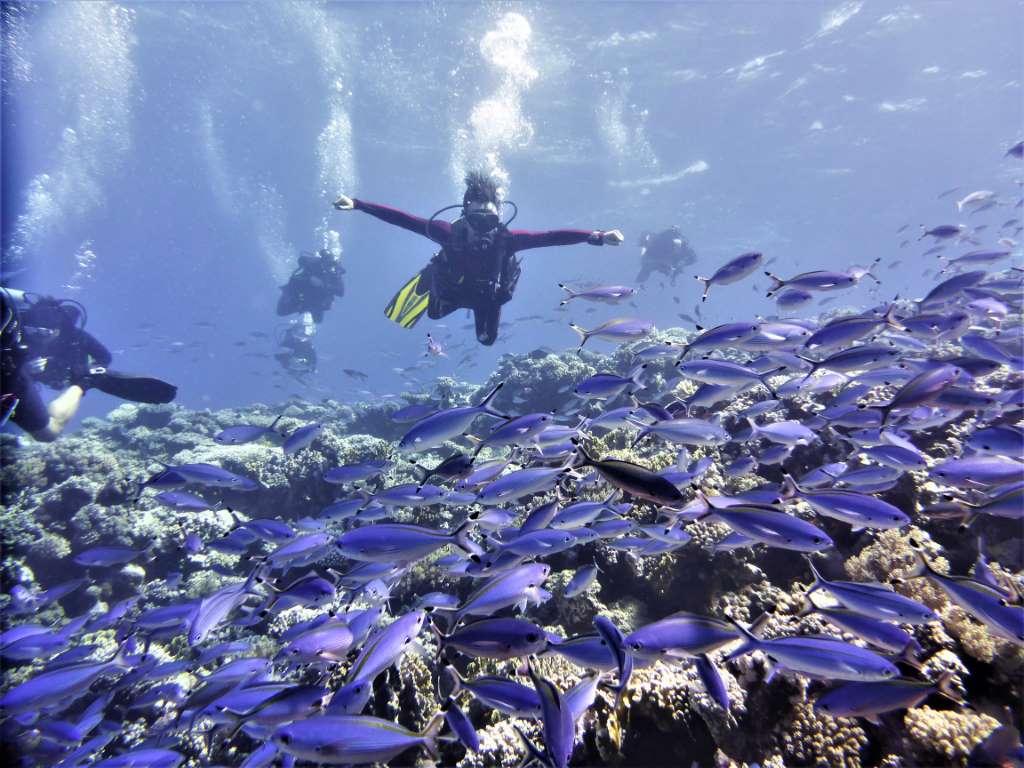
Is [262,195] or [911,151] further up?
[262,195]

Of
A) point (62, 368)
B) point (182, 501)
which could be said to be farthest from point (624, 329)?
point (62, 368)

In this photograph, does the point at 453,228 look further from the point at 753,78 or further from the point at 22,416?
the point at 753,78

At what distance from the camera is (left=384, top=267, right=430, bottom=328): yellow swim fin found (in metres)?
9.73

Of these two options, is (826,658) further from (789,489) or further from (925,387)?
(925,387)

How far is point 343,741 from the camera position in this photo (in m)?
1.89

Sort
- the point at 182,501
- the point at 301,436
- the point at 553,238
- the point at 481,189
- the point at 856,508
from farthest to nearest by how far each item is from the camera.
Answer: the point at 481,189, the point at 553,238, the point at 182,501, the point at 301,436, the point at 856,508

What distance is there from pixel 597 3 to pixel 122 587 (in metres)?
26.4

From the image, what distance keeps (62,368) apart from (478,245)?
8.82 meters

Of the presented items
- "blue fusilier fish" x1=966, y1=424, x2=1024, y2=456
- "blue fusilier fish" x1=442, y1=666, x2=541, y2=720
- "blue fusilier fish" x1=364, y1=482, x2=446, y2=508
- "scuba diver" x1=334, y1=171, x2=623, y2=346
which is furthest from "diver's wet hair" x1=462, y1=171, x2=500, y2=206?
"blue fusilier fish" x1=442, y1=666, x2=541, y2=720

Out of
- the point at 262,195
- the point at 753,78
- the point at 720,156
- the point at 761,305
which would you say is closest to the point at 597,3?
the point at 753,78

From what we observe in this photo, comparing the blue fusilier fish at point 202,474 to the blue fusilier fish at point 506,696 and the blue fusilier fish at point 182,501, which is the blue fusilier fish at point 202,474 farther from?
the blue fusilier fish at point 506,696

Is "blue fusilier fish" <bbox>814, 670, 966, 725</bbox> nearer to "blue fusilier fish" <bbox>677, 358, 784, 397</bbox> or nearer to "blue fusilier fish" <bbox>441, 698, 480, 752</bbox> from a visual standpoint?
"blue fusilier fish" <bbox>441, 698, 480, 752</bbox>

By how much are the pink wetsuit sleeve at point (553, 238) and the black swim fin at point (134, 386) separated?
7.23 metres

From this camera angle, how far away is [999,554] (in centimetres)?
408
